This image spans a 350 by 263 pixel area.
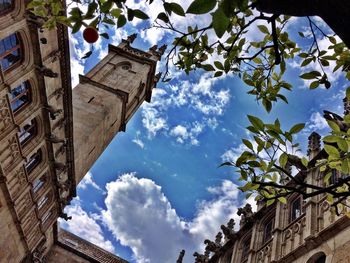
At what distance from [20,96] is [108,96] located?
1377cm

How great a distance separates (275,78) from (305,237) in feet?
22.8

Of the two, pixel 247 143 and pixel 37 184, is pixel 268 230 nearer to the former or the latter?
pixel 247 143

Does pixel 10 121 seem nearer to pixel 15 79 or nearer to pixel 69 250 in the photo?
pixel 15 79

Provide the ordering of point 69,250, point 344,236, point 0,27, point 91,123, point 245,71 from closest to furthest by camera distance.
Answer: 1. point 245,71
2. point 344,236
3. point 0,27
4. point 91,123
5. point 69,250

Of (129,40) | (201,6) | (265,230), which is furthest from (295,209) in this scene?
(129,40)

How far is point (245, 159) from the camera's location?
4.09m

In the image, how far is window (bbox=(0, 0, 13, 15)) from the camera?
41.8 feet

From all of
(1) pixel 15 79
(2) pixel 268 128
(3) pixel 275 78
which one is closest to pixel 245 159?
(2) pixel 268 128

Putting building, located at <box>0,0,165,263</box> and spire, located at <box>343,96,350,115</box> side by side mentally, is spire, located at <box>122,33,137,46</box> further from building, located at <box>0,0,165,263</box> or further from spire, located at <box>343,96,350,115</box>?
spire, located at <box>343,96,350,115</box>

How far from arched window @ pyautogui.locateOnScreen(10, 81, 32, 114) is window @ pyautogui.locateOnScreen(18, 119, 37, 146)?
109 cm

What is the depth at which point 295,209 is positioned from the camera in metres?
12.8

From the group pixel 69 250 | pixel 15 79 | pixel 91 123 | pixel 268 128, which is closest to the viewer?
pixel 268 128

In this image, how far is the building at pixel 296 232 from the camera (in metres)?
9.30

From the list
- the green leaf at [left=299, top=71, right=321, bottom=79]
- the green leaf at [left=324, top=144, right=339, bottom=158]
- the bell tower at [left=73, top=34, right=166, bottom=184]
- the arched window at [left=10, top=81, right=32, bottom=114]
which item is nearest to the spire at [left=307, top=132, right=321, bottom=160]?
the green leaf at [left=324, top=144, right=339, bottom=158]
